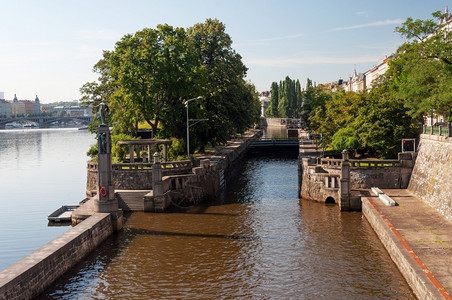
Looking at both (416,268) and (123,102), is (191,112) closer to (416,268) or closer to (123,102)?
(123,102)

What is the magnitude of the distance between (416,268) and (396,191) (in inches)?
835

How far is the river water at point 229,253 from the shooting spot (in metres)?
23.3

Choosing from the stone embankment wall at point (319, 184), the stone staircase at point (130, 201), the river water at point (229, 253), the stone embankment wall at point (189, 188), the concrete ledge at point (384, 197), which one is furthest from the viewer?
the stone embankment wall at point (319, 184)

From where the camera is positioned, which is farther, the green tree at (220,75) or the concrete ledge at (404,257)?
the green tree at (220,75)

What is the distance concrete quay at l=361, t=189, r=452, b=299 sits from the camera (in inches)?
801

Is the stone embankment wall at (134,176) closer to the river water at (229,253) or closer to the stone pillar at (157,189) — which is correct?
the stone pillar at (157,189)

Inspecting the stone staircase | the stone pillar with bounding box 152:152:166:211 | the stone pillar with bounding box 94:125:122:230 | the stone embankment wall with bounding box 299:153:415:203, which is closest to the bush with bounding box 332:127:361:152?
the stone embankment wall with bounding box 299:153:415:203

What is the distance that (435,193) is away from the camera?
115ft

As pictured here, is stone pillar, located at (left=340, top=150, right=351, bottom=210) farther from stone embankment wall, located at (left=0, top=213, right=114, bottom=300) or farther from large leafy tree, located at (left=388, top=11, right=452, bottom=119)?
stone embankment wall, located at (left=0, top=213, right=114, bottom=300)

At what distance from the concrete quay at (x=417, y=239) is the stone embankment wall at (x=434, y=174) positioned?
0.62m

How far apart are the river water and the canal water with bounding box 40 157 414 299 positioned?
53 mm

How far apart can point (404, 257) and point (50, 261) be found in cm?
1728

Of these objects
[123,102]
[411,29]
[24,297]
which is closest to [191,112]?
[123,102]

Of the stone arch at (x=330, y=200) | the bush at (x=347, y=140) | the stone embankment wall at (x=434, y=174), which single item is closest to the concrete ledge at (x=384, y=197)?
the stone embankment wall at (x=434, y=174)
